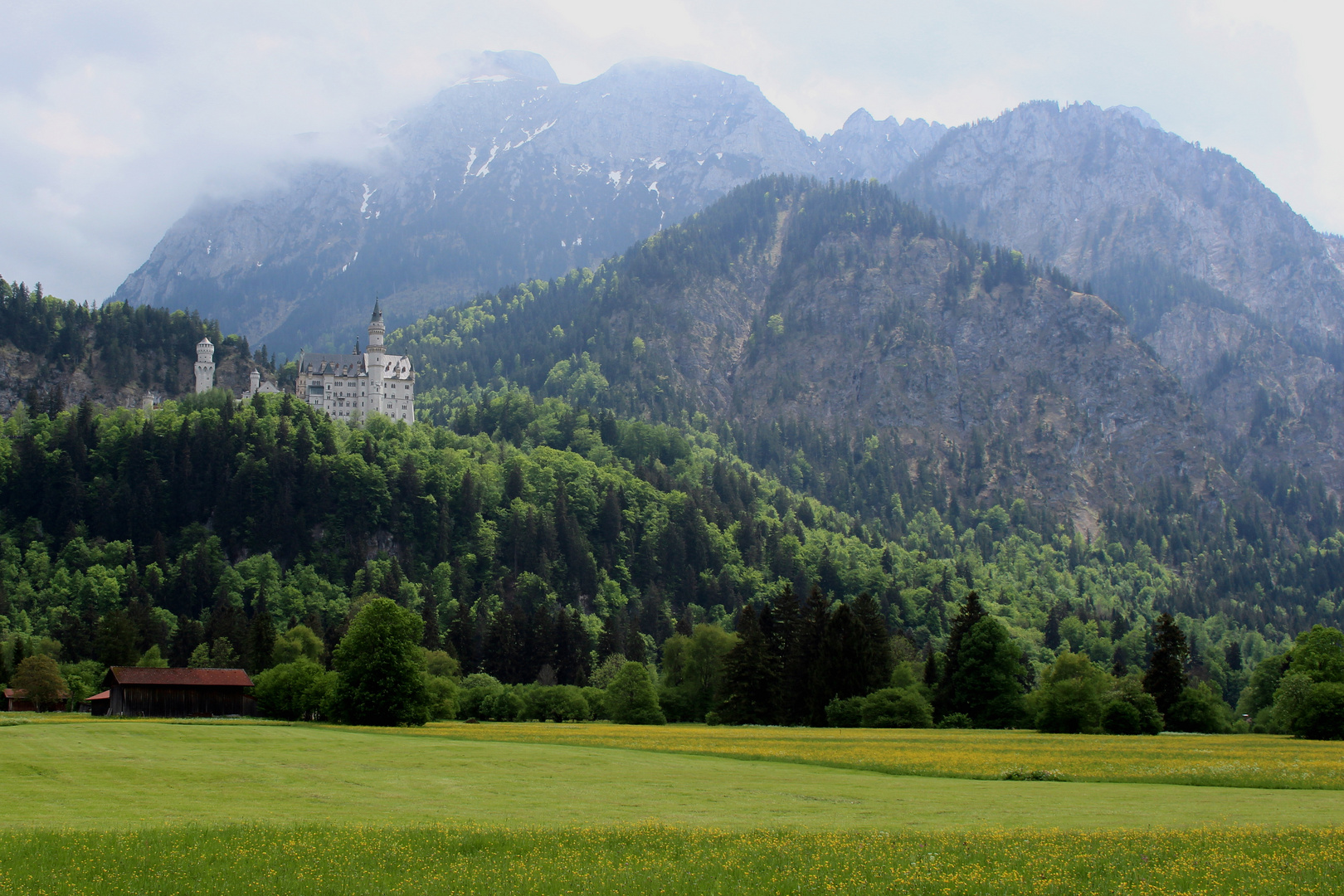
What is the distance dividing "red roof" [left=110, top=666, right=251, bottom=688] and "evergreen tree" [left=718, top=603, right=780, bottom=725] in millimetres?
46764

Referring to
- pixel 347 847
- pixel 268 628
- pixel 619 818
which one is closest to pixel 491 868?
pixel 347 847

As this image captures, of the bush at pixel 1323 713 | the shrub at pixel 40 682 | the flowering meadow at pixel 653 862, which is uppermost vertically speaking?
the flowering meadow at pixel 653 862

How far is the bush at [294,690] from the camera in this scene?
333ft

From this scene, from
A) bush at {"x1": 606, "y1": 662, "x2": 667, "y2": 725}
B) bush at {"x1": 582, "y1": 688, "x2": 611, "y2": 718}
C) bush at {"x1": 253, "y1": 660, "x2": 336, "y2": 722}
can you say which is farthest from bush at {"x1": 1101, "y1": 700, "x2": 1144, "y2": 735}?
bush at {"x1": 253, "y1": 660, "x2": 336, "y2": 722}

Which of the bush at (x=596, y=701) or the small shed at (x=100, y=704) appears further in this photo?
the bush at (x=596, y=701)

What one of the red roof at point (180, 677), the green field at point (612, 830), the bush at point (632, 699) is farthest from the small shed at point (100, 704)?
the green field at point (612, 830)

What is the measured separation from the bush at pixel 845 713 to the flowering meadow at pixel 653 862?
6635 centimetres

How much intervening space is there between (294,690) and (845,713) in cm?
4867

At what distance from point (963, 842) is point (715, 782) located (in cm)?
1886

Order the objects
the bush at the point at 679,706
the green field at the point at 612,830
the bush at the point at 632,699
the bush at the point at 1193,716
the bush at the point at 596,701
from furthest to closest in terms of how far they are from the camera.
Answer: the bush at the point at 596,701
the bush at the point at 679,706
the bush at the point at 632,699
the bush at the point at 1193,716
the green field at the point at 612,830

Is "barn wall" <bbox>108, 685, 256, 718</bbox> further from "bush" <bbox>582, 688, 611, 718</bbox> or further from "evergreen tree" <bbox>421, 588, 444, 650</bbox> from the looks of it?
"evergreen tree" <bbox>421, 588, 444, 650</bbox>

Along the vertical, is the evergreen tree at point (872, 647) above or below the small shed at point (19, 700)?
above

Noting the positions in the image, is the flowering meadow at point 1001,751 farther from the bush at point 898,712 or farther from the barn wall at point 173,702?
the barn wall at point 173,702

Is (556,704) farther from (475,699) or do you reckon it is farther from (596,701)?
(475,699)
